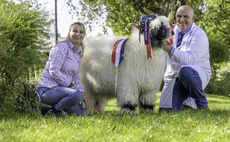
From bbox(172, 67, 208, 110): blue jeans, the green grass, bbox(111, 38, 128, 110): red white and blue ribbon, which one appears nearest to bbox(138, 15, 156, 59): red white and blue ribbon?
bbox(111, 38, 128, 110): red white and blue ribbon

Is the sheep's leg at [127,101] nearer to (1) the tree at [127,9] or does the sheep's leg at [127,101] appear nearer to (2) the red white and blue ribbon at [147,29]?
(2) the red white and blue ribbon at [147,29]

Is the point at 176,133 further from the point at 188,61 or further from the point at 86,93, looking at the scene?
the point at 86,93

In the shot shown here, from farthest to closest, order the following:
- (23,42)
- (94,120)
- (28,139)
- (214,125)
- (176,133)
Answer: (23,42), (94,120), (214,125), (176,133), (28,139)

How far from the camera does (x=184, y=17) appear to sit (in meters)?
4.77

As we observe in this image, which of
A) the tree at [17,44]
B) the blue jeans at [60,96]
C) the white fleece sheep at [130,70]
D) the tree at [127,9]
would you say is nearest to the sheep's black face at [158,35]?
the white fleece sheep at [130,70]

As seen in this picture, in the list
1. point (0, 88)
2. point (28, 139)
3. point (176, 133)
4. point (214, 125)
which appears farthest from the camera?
point (0, 88)

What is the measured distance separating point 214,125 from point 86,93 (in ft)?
8.04

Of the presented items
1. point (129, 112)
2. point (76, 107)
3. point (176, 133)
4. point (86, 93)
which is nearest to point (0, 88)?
point (76, 107)

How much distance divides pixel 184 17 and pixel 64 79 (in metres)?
2.51

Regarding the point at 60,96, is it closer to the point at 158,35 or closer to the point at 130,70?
the point at 130,70

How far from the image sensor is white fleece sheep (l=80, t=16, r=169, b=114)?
4.16 metres

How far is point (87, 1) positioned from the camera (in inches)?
440

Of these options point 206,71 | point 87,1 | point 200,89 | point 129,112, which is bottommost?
point 129,112

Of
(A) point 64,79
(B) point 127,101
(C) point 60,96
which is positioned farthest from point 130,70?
(C) point 60,96
